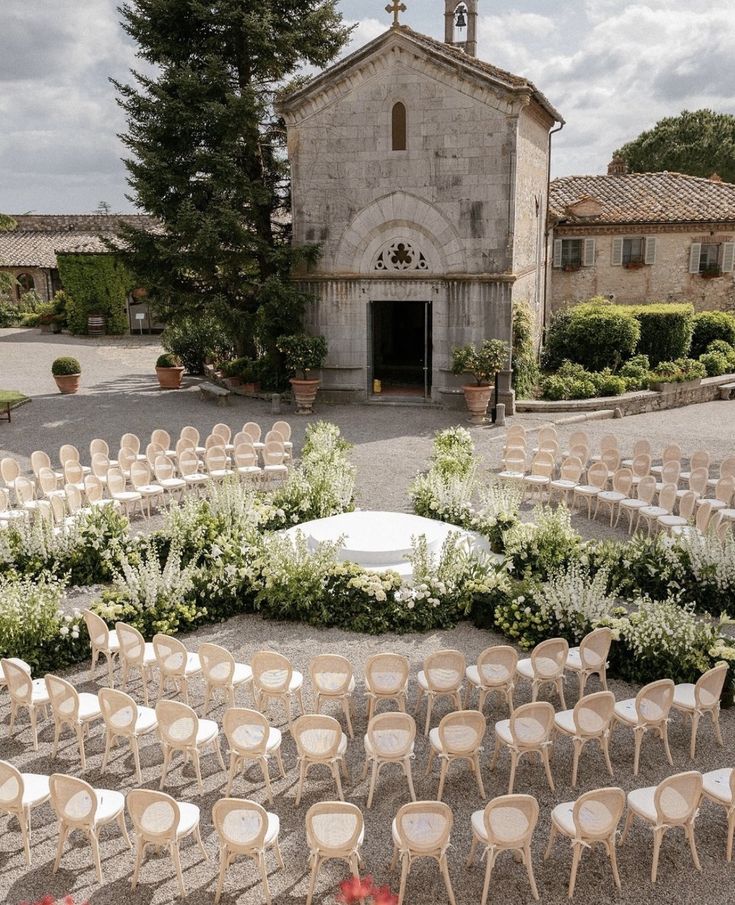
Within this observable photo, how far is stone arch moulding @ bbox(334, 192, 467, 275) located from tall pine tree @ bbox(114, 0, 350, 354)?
4.31 feet

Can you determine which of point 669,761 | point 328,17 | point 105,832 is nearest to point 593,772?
point 669,761

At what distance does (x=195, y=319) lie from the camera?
23.8 m

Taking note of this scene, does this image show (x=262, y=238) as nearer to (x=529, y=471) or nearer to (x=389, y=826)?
(x=529, y=471)

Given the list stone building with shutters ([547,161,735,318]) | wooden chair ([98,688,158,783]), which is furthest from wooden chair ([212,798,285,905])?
stone building with shutters ([547,161,735,318])

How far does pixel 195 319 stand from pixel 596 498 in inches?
522

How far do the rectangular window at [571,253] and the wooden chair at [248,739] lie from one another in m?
26.6

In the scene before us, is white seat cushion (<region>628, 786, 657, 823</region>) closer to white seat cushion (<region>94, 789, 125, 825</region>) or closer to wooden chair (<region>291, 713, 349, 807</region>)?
wooden chair (<region>291, 713, 349, 807</region>)

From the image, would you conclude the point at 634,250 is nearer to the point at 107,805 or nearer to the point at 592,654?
the point at 592,654

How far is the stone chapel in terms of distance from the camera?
21.6 metres

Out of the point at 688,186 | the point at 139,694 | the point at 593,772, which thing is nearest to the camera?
the point at 593,772

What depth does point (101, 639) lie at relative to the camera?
30.2 feet

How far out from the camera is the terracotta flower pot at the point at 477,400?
21.6 m

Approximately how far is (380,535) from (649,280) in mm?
22669

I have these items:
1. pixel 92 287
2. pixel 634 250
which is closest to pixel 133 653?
pixel 634 250
